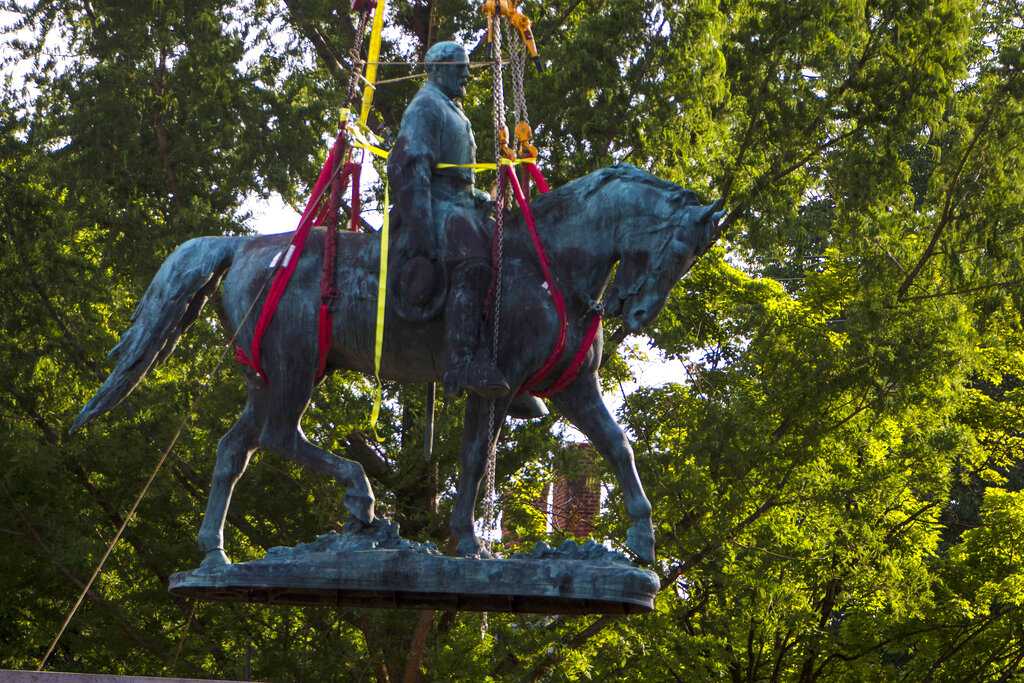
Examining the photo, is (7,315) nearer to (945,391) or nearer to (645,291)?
(945,391)

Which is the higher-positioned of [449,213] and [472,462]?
[449,213]

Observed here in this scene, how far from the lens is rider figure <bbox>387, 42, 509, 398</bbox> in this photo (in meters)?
8.59

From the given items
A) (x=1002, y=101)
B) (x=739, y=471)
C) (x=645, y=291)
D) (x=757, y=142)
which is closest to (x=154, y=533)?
(x=739, y=471)

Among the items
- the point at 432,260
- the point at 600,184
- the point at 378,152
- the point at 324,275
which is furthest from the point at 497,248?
the point at 378,152

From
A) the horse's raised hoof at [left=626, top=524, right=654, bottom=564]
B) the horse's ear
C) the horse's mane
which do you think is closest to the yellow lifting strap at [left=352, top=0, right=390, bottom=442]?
the horse's mane

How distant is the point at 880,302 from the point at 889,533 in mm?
3316

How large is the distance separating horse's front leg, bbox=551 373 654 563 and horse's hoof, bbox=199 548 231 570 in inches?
72.4

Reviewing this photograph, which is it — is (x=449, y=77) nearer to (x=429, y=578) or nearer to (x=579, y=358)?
(x=579, y=358)

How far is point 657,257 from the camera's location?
848 centimetres

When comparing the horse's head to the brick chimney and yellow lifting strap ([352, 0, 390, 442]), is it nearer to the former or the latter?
yellow lifting strap ([352, 0, 390, 442])

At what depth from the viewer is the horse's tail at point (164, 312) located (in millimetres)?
9117

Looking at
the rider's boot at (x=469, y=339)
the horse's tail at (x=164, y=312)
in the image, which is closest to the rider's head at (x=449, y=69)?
the rider's boot at (x=469, y=339)

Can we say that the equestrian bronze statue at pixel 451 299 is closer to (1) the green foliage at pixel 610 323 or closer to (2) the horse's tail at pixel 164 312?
(2) the horse's tail at pixel 164 312

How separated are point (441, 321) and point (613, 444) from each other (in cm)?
105
